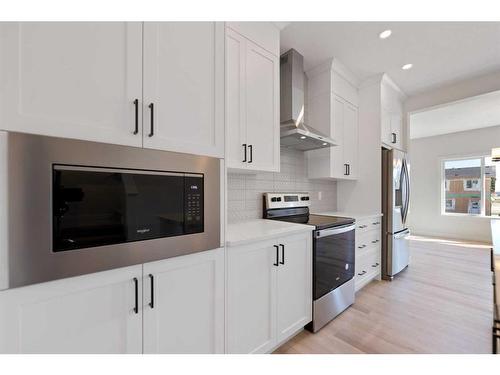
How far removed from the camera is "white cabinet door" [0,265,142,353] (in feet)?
2.48

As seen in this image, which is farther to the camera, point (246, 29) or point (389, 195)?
point (389, 195)

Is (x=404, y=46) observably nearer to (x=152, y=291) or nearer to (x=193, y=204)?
(x=193, y=204)

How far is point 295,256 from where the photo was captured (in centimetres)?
171

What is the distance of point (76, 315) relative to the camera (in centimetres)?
86

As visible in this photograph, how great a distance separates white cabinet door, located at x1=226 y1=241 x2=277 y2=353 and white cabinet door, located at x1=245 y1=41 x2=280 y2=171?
73 centimetres

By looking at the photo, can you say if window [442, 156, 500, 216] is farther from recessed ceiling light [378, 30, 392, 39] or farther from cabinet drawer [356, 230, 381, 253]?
recessed ceiling light [378, 30, 392, 39]

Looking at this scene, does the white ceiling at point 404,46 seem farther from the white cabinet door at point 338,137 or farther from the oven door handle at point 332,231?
the oven door handle at point 332,231

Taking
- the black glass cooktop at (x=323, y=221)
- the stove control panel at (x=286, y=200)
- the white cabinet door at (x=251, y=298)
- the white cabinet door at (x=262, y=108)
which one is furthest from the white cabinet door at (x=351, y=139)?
the white cabinet door at (x=251, y=298)

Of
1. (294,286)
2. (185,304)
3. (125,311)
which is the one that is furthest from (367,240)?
(125,311)

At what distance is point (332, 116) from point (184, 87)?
2.09 meters

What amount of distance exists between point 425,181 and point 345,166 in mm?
4844
